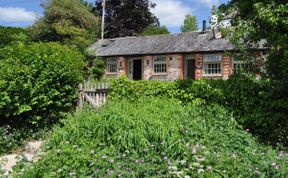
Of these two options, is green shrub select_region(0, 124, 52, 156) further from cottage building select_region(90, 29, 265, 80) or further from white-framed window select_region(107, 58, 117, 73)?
white-framed window select_region(107, 58, 117, 73)

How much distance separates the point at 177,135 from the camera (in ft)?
19.0

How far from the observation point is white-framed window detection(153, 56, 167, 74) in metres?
26.8

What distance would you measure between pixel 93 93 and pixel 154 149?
17.9 ft

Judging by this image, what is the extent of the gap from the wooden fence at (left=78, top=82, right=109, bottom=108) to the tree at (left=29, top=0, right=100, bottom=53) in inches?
816

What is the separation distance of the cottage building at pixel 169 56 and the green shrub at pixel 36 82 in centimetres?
1496

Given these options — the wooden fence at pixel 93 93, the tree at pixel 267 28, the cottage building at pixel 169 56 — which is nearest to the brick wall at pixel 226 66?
the cottage building at pixel 169 56

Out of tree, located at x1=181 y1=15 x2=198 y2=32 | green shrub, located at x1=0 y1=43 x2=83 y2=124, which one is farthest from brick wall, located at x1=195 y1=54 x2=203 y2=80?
tree, located at x1=181 y1=15 x2=198 y2=32

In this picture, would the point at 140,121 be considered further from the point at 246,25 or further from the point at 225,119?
the point at 246,25

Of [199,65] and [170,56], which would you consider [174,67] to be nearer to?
[170,56]

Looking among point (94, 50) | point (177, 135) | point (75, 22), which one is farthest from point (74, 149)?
point (75, 22)

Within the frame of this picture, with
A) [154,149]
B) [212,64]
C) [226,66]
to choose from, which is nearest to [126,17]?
[212,64]

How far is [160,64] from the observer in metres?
27.1

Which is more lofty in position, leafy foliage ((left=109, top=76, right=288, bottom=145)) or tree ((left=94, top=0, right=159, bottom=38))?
tree ((left=94, top=0, right=159, bottom=38))

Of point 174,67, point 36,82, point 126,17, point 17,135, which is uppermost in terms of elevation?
point 126,17
